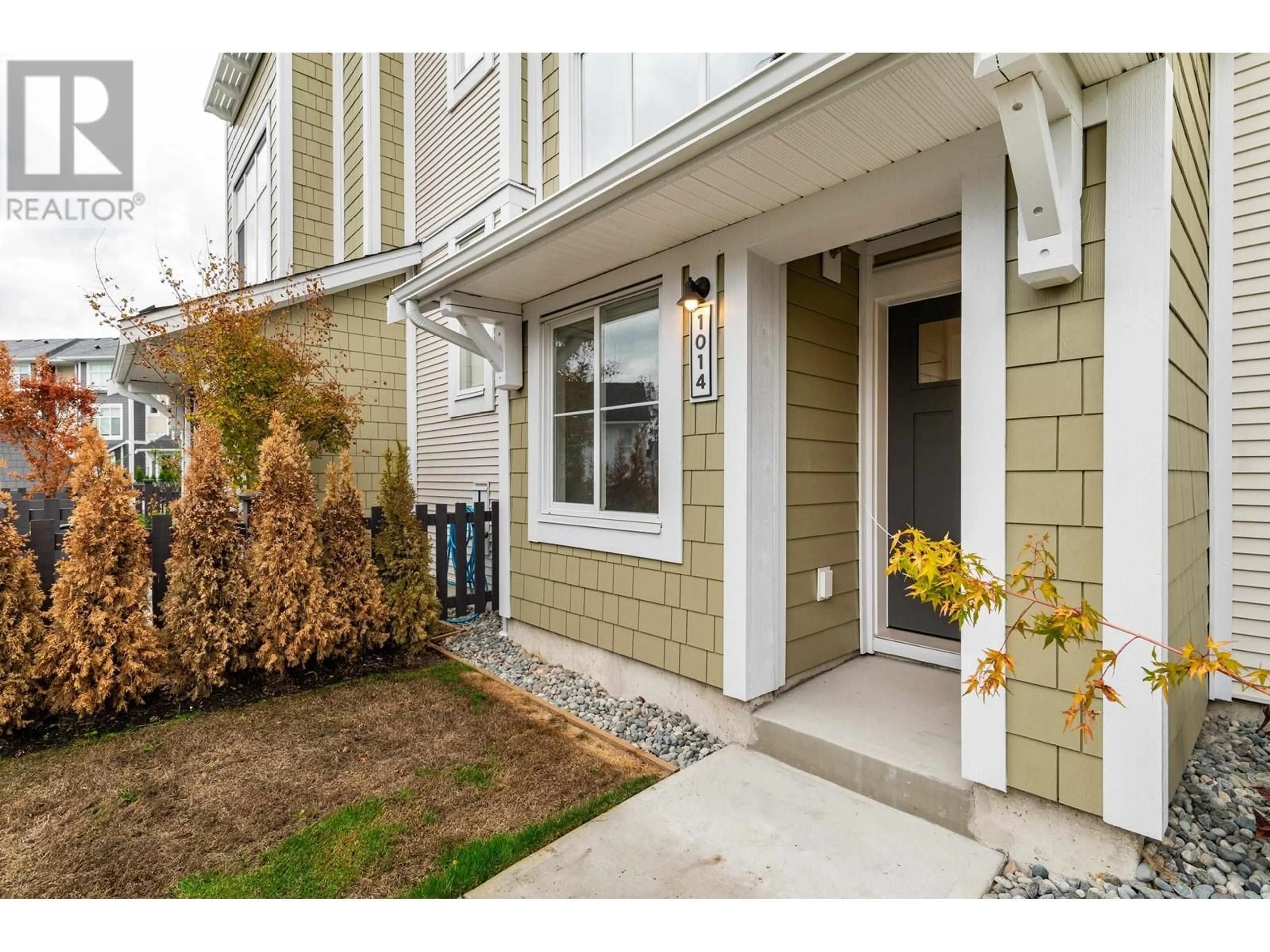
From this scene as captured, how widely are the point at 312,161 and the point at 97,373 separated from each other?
18.3 metres

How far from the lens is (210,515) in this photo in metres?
3.63

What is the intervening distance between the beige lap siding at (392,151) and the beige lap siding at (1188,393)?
7246 mm

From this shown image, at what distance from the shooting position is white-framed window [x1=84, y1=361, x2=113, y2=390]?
19516 millimetres

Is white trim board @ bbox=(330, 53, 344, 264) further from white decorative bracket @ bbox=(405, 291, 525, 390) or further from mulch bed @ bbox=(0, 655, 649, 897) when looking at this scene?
mulch bed @ bbox=(0, 655, 649, 897)

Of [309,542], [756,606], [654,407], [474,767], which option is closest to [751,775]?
[756,606]

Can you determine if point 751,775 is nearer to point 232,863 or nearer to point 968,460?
point 968,460

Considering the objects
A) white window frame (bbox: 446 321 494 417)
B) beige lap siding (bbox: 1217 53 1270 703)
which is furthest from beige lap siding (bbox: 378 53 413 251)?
beige lap siding (bbox: 1217 53 1270 703)

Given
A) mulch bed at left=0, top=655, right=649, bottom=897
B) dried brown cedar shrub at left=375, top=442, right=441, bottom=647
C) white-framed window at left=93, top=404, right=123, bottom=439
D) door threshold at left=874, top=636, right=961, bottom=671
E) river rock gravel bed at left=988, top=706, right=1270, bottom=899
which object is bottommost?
mulch bed at left=0, top=655, right=649, bottom=897

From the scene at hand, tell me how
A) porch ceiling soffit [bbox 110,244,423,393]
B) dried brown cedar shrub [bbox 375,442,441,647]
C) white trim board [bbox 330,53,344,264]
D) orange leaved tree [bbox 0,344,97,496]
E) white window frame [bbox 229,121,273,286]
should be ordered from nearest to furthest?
dried brown cedar shrub [bbox 375,442,441,647], porch ceiling soffit [bbox 110,244,423,393], white trim board [bbox 330,53,344,264], white window frame [bbox 229,121,273,286], orange leaved tree [bbox 0,344,97,496]

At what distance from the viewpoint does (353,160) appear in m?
7.64

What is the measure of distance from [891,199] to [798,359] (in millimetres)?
938

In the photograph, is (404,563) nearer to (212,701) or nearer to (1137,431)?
(212,701)

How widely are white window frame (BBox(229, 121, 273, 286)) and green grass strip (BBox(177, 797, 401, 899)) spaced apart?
7.38 metres

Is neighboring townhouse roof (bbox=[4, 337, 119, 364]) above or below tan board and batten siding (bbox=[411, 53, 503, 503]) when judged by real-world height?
above
